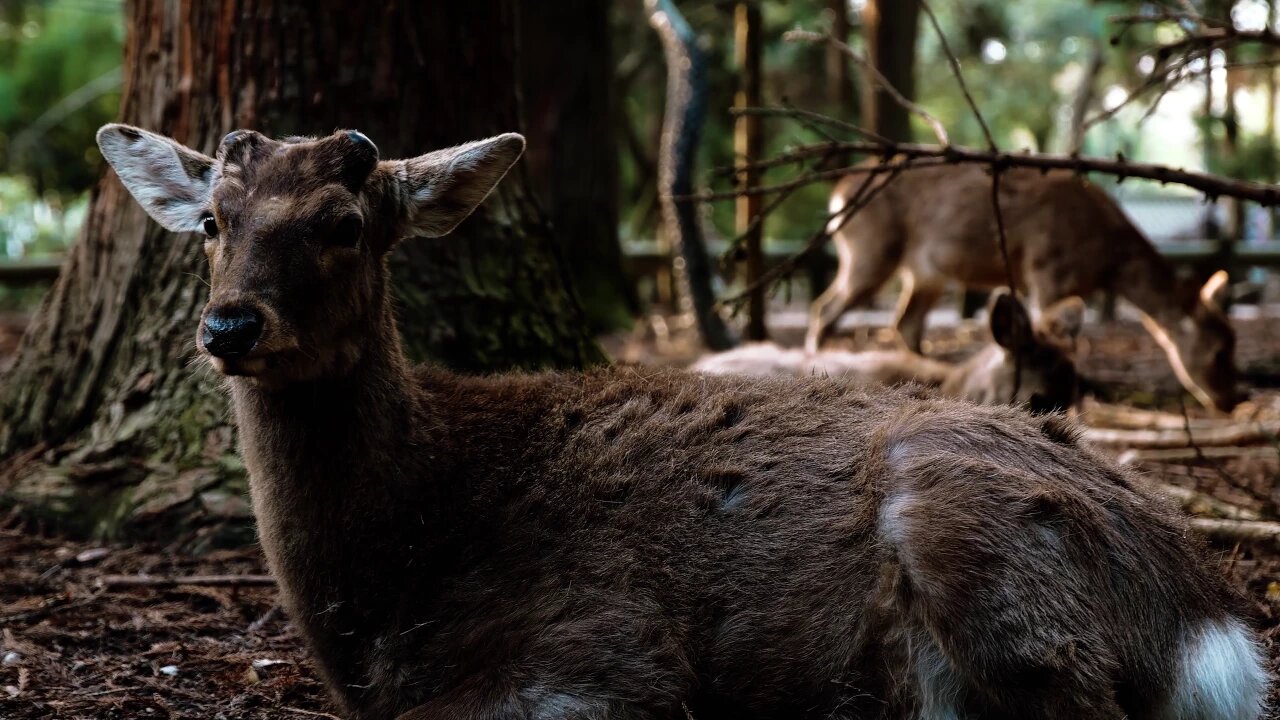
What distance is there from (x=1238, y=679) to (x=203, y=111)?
456 cm

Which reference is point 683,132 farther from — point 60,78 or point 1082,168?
point 60,78

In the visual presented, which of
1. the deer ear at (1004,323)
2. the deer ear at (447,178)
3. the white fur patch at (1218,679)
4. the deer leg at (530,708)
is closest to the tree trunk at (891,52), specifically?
the deer ear at (1004,323)

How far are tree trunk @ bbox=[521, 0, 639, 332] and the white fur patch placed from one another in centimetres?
882

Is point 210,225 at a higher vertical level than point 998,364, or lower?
higher

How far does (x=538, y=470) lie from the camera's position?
3.78 m

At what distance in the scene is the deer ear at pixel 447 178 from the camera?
394 cm

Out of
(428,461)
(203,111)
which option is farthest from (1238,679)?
(203,111)

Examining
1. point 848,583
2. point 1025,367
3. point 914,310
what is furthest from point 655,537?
point 914,310

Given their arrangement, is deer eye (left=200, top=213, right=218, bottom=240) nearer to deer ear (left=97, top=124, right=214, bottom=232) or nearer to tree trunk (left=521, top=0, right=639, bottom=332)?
deer ear (left=97, top=124, right=214, bottom=232)

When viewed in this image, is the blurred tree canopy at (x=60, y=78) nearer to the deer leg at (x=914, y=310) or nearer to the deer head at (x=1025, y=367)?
the deer leg at (x=914, y=310)

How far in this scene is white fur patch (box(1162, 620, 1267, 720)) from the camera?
332 centimetres

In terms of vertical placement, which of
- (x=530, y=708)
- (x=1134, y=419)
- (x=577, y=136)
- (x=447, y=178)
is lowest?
(x=1134, y=419)

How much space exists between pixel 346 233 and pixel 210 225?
1.43ft

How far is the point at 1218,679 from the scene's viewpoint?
3.34 meters
